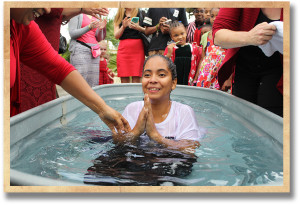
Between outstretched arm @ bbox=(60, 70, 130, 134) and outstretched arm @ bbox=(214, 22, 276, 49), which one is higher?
outstretched arm @ bbox=(214, 22, 276, 49)

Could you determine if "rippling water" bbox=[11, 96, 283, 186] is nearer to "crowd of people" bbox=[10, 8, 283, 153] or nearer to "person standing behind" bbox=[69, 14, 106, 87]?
"crowd of people" bbox=[10, 8, 283, 153]

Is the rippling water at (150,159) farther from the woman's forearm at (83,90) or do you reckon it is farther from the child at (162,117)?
the woman's forearm at (83,90)

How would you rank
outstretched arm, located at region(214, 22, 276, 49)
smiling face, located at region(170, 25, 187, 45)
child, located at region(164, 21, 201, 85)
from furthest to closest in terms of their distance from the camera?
1. child, located at region(164, 21, 201, 85)
2. smiling face, located at region(170, 25, 187, 45)
3. outstretched arm, located at region(214, 22, 276, 49)

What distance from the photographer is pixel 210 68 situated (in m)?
4.27

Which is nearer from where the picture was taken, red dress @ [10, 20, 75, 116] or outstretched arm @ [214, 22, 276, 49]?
outstretched arm @ [214, 22, 276, 49]

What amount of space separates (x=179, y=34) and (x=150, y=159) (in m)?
2.85

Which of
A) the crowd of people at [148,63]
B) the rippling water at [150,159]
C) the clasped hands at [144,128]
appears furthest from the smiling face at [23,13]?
the clasped hands at [144,128]

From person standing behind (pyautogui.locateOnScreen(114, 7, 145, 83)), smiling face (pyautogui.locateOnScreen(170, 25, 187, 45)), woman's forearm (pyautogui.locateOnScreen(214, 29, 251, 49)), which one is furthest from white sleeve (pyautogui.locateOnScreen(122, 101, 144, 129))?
smiling face (pyautogui.locateOnScreen(170, 25, 187, 45))

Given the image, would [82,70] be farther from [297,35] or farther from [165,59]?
[297,35]

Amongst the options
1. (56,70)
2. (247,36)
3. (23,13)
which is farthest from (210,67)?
(23,13)

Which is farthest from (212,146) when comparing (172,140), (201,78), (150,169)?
(201,78)

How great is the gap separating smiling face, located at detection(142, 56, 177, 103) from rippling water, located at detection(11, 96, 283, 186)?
404 mm

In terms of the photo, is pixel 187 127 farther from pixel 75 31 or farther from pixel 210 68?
pixel 75 31

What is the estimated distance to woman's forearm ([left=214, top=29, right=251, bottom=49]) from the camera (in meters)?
1.92
